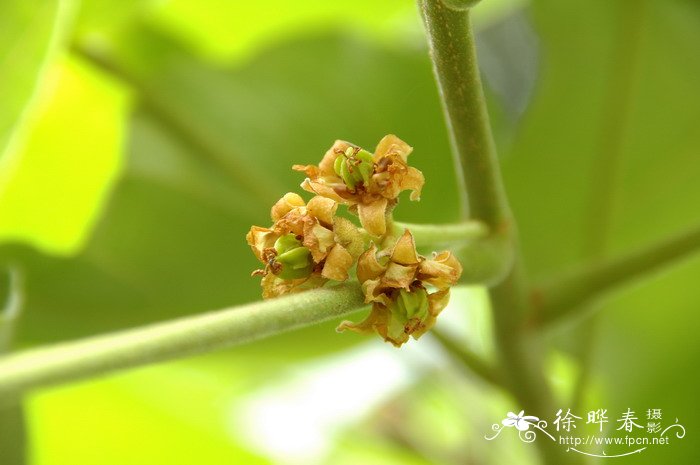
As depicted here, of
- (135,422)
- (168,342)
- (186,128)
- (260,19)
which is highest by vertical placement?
(260,19)

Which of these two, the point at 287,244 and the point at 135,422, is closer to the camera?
the point at 287,244

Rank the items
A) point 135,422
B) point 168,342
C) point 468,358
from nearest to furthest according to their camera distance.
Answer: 1. point 168,342
2. point 468,358
3. point 135,422

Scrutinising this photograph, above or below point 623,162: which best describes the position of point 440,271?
below

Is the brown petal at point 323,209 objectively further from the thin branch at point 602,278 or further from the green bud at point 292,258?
the thin branch at point 602,278

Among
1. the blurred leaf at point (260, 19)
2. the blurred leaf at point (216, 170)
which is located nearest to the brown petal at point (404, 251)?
the blurred leaf at point (216, 170)

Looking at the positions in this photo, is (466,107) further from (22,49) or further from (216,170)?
(216,170)

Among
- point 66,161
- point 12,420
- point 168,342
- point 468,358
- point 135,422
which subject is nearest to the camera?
point 168,342

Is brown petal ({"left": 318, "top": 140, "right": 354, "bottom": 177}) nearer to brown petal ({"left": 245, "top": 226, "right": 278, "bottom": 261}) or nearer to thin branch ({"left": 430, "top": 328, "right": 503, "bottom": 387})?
brown petal ({"left": 245, "top": 226, "right": 278, "bottom": 261})

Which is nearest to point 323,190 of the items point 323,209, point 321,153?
point 323,209
